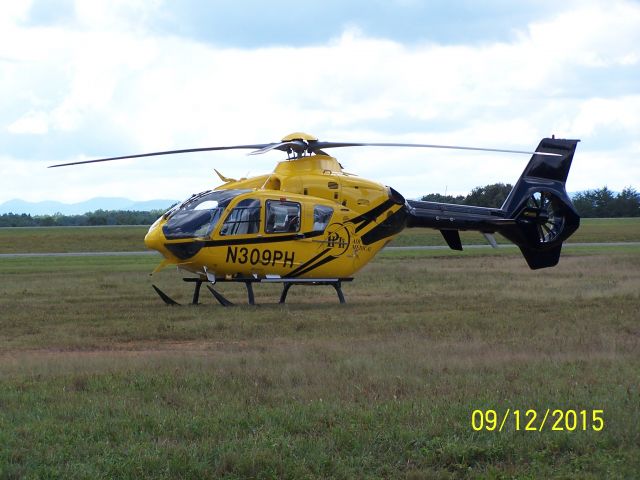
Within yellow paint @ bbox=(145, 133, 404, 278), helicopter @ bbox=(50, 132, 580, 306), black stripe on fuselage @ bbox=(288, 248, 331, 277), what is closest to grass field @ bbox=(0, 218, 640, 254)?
helicopter @ bbox=(50, 132, 580, 306)

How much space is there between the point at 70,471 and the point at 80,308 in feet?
42.3

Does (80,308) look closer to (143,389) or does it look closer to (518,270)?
(143,389)

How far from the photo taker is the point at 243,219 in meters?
19.9

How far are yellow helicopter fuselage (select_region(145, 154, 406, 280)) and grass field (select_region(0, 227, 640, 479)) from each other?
1.01 metres

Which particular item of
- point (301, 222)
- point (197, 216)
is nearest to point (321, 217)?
point (301, 222)

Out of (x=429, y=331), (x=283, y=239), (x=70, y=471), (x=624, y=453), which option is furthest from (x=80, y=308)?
(x=624, y=453)

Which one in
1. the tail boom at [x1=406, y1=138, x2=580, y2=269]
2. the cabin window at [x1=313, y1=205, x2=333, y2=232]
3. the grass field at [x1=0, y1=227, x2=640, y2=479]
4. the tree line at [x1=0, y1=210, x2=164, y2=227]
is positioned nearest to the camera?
the grass field at [x1=0, y1=227, x2=640, y2=479]

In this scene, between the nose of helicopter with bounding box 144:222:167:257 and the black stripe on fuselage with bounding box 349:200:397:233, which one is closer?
the nose of helicopter with bounding box 144:222:167:257

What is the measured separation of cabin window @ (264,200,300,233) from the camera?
66.0 feet

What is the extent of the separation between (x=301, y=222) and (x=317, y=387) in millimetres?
10330

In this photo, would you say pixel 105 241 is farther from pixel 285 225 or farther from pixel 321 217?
pixel 285 225

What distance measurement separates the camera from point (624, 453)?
7.77m
